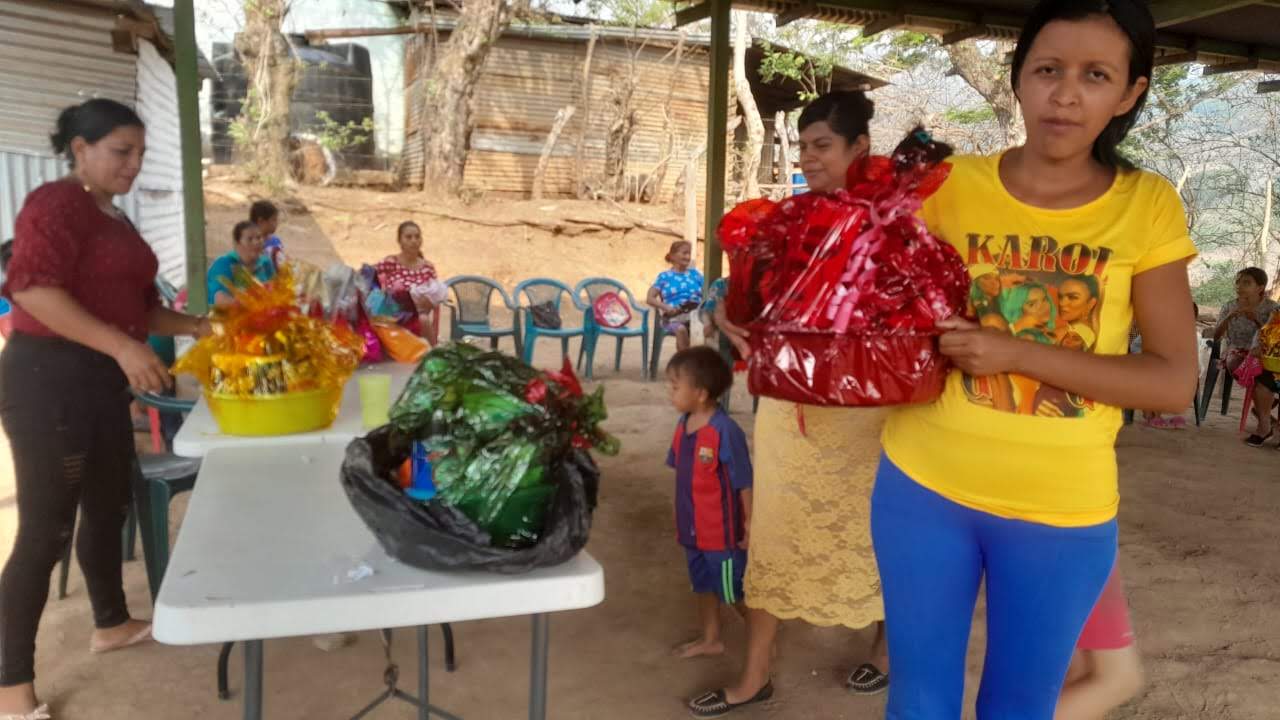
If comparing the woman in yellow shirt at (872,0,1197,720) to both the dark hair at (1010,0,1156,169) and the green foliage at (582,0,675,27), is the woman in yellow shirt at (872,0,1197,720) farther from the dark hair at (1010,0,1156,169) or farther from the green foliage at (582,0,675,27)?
the green foliage at (582,0,675,27)

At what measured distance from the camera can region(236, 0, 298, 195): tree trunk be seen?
13.1m

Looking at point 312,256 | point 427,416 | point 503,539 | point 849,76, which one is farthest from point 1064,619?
point 849,76

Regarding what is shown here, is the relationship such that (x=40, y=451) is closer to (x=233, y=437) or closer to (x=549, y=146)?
(x=233, y=437)

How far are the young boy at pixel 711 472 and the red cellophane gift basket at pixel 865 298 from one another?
1.30 m

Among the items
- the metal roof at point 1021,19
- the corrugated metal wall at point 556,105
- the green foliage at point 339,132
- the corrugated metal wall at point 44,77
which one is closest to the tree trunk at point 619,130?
the corrugated metal wall at point 556,105

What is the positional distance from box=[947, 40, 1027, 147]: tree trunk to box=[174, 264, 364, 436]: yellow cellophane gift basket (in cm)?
1301

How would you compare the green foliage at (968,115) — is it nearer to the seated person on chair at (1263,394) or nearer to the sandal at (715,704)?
the seated person on chair at (1263,394)

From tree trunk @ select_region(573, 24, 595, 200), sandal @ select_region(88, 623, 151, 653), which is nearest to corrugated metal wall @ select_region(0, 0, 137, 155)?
sandal @ select_region(88, 623, 151, 653)

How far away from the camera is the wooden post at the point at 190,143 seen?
4.25m

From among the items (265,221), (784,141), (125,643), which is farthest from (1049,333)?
(784,141)

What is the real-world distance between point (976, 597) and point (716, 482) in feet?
4.46

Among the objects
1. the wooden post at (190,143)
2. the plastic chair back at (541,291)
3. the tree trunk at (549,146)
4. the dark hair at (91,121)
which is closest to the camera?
the dark hair at (91,121)

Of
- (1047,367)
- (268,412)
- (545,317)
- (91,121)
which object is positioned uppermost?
(91,121)

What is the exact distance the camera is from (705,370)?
268 centimetres
